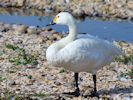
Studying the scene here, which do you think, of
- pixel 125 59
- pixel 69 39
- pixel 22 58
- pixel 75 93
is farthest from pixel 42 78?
pixel 125 59

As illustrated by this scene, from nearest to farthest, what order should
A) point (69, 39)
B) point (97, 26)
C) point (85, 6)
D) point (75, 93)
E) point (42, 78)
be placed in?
1. point (69, 39)
2. point (75, 93)
3. point (42, 78)
4. point (97, 26)
5. point (85, 6)

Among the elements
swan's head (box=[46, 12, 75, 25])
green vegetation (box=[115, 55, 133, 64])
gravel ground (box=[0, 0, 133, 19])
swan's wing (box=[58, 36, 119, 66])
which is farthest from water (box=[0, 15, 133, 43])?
swan's head (box=[46, 12, 75, 25])

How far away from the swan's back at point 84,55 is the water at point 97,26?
8.27 m

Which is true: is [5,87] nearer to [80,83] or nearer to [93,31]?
[80,83]

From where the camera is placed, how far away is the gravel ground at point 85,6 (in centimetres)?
2322

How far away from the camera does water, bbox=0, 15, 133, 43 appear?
18.7 m

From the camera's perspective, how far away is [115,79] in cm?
1080

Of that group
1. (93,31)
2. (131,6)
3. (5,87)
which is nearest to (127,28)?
(93,31)

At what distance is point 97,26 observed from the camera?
68.0 feet

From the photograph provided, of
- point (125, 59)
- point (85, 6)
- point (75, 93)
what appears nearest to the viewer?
point (75, 93)

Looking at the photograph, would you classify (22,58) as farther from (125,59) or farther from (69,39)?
(69,39)

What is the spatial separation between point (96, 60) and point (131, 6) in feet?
47.5

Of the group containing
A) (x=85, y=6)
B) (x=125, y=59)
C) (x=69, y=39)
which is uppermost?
(x=85, y=6)

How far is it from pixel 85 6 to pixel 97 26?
353 cm
